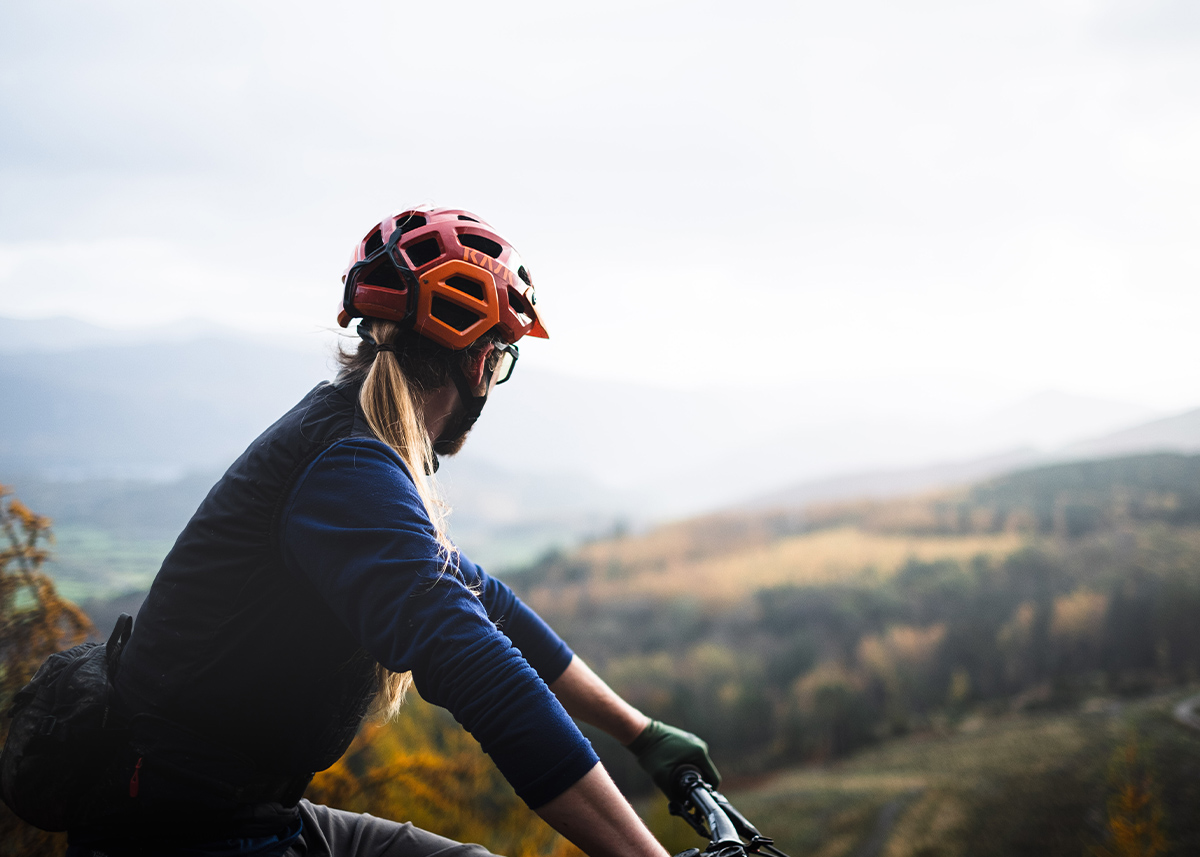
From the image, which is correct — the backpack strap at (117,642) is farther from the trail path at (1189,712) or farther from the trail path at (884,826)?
the trail path at (1189,712)

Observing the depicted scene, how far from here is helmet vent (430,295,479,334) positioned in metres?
2.12

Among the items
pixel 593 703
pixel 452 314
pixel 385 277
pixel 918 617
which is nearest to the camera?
pixel 452 314

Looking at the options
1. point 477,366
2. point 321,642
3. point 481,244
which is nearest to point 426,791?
point 321,642

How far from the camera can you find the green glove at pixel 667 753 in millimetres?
2512

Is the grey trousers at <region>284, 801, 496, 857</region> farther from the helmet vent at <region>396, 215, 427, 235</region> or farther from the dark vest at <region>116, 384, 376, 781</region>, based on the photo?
the helmet vent at <region>396, 215, 427, 235</region>

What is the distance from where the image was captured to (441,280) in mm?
2125

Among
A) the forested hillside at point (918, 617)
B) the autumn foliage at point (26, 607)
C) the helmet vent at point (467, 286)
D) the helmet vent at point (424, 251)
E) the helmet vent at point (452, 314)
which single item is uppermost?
the helmet vent at point (424, 251)

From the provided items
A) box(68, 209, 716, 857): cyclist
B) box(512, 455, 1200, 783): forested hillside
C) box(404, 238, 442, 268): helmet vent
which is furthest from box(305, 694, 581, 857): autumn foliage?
box(512, 455, 1200, 783): forested hillside

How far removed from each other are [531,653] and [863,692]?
15.0 metres

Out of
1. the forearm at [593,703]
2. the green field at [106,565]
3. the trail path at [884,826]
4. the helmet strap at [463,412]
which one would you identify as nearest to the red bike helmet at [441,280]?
the helmet strap at [463,412]

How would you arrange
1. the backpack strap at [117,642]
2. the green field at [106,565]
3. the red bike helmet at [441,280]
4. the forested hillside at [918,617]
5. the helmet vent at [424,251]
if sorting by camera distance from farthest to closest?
the forested hillside at [918,617]
the green field at [106,565]
the helmet vent at [424,251]
the red bike helmet at [441,280]
the backpack strap at [117,642]

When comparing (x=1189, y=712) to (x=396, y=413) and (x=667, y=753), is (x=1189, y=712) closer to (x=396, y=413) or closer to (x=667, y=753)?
(x=667, y=753)

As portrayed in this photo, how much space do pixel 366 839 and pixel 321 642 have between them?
0.95 metres

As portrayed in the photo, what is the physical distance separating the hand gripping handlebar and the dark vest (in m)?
1.02
